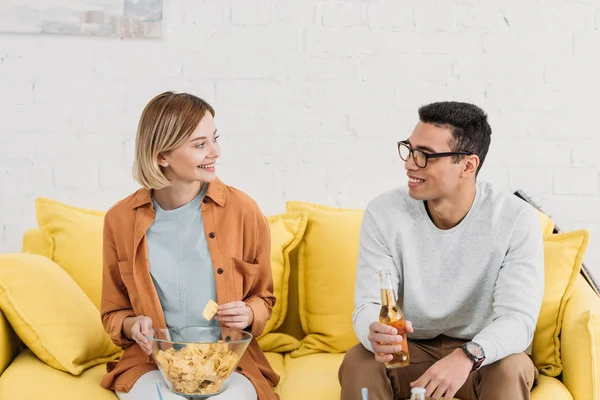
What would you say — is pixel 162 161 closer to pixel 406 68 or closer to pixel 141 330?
pixel 141 330

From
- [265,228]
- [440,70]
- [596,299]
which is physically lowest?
[596,299]

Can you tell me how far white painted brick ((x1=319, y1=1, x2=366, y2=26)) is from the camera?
3059 mm

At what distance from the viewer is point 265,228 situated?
2363mm

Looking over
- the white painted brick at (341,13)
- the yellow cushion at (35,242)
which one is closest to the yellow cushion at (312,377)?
the yellow cushion at (35,242)

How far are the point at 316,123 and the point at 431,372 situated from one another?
4.42 feet

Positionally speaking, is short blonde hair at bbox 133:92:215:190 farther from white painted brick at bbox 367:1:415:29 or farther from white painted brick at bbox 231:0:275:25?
white painted brick at bbox 367:1:415:29

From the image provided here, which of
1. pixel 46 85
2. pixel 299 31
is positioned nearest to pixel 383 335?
pixel 299 31

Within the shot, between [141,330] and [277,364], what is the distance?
61cm

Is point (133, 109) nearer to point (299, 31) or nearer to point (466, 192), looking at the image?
point (299, 31)

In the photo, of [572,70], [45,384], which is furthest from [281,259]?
[572,70]

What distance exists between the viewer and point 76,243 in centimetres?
273

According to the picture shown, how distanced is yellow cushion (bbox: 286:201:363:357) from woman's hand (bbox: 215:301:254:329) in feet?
1.86

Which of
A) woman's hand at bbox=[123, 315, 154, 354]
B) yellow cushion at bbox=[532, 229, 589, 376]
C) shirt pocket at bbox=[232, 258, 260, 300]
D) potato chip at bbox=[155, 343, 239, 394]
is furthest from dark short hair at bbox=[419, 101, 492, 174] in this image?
woman's hand at bbox=[123, 315, 154, 354]

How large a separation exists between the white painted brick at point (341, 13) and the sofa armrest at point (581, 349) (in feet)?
4.51
